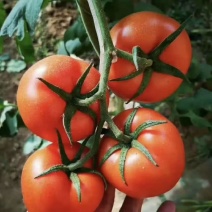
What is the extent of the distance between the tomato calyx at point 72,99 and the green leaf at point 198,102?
41cm

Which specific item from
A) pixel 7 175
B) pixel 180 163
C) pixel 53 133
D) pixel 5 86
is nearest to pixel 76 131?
pixel 53 133

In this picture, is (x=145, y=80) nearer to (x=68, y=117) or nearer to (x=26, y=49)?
(x=68, y=117)

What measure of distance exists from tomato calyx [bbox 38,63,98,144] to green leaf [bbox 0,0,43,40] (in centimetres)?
14

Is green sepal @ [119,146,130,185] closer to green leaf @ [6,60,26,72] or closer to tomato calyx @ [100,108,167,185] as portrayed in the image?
tomato calyx @ [100,108,167,185]

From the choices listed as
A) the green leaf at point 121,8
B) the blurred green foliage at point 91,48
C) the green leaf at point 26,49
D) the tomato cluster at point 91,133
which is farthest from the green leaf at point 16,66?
the tomato cluster at point 91,133

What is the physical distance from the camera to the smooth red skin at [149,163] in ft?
1.82

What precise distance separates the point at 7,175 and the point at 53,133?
734mm

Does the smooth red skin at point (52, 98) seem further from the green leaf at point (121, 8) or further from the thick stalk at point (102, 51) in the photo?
the green leaf at point (121, 8)

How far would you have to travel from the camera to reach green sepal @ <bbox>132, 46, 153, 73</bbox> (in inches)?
22.0

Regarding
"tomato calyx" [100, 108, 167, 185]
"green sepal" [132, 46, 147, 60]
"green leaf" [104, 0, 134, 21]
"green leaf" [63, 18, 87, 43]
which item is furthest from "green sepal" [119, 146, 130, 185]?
"green leaf" [63, 18, 87, 43]

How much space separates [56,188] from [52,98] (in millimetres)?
106

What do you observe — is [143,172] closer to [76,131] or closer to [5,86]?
[76,131]

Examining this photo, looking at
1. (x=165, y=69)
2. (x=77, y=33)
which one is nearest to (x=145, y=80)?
(x=165, y=69)

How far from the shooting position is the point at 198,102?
0.94 m
